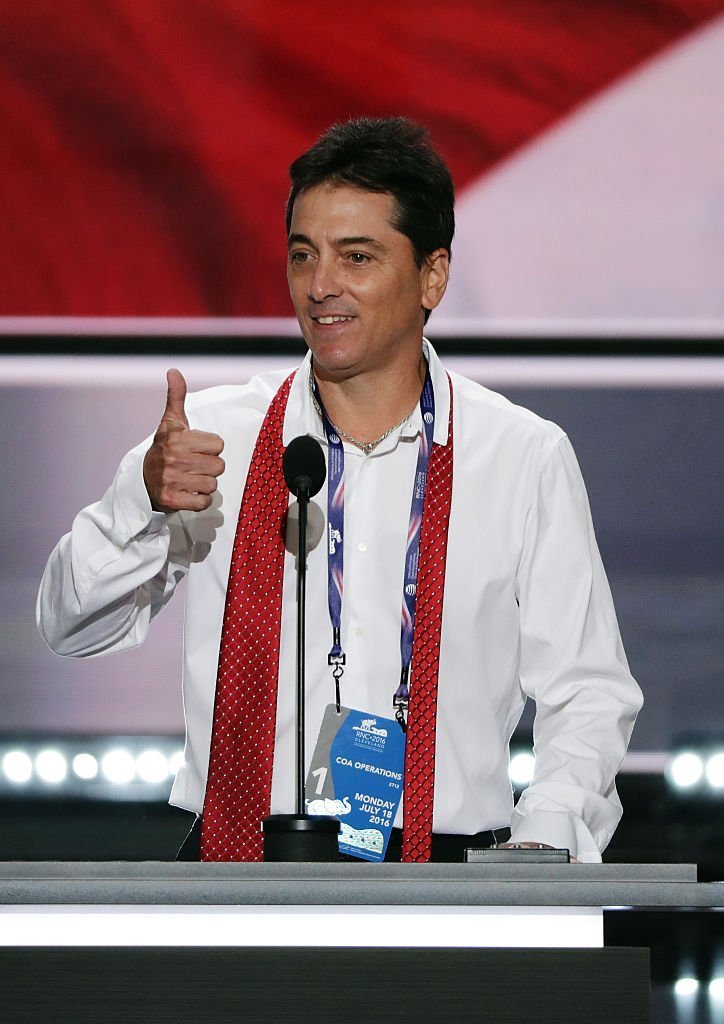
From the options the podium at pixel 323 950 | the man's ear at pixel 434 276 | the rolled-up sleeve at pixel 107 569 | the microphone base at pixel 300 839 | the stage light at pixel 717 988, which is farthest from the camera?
the stage light at pixel 717 988

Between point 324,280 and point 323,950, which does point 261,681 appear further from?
point 323,950

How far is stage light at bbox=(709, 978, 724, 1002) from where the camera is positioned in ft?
9.98

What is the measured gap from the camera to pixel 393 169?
2.41 meters

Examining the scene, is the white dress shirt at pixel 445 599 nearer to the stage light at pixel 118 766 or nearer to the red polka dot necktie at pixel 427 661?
the red polka dot necktie at pixel 427 661

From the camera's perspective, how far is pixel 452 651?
2299 mm

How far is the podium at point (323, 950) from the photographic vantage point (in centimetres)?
115

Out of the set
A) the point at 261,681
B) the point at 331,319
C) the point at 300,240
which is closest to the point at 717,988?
the point at 261,681

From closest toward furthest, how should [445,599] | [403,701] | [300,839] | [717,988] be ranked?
[300,839] < [403,701] < [445,599] < [717,988]

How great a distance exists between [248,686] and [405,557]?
0.32 metres

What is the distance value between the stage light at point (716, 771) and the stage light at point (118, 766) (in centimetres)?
130

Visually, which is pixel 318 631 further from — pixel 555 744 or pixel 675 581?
pixel 675 581

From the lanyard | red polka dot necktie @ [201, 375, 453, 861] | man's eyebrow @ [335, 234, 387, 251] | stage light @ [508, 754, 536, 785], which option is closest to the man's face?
man's eyebrow @ [335, 234, 387, 251]

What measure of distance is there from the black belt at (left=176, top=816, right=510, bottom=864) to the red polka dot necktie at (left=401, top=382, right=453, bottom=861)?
0.12ft

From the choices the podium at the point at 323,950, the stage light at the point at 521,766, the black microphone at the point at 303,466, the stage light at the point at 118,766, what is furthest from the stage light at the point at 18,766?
the podium at the point at 323,950
